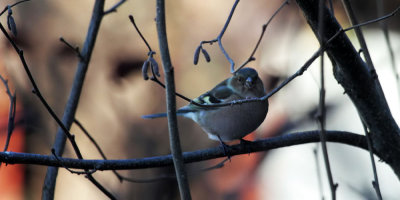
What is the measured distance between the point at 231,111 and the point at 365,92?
1339mm

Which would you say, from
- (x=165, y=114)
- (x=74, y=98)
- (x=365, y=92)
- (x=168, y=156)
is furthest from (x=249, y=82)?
(x=74, y=98)

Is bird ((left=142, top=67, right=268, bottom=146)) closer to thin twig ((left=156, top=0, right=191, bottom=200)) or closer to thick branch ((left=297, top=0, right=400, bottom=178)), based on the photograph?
thick branch ((left=297, top=0, right=400, bottom=178))

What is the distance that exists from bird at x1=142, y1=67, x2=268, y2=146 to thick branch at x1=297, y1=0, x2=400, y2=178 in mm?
962

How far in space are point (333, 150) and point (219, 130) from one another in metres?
1.66

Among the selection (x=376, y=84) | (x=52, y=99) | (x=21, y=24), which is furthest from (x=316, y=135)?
(x=21, y=24)

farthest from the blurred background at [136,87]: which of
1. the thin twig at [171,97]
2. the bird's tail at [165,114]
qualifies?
the thin twig at [171,97]

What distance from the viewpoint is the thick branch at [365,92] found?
2.18 metres

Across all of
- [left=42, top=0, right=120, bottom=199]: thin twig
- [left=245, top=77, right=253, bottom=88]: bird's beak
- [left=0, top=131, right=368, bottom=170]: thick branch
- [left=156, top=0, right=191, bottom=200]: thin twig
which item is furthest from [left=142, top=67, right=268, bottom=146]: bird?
[left=156, top=0, right=191, bottom=200]: thin twig

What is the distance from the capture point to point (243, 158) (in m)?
3.97

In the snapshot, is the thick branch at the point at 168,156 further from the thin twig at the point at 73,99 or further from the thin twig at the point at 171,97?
the thin twig at the point at 171,97

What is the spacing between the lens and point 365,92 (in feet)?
7.68

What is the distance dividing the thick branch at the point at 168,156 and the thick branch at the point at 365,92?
5.9 inches

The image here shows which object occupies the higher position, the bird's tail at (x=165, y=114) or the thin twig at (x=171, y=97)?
the bird's tail at (x=165, y=114)

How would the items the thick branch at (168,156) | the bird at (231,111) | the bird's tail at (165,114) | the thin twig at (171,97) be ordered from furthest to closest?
the bird's tail at (165,114)
the bird at (231,111)
the thick branch at (168,156)
the thin twig at (171,97)
